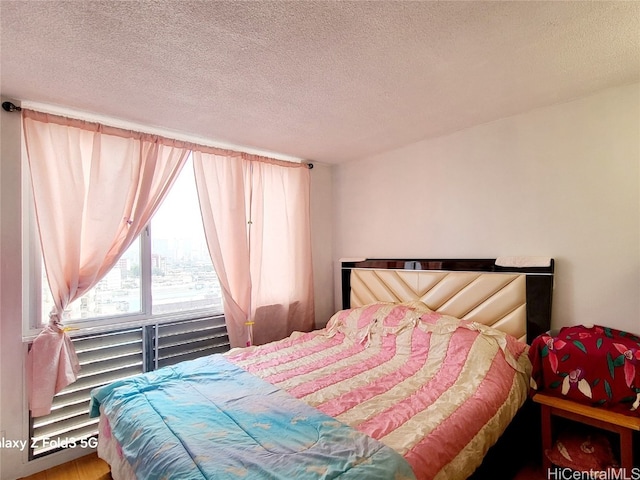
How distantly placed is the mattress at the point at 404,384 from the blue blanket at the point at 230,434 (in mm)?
21

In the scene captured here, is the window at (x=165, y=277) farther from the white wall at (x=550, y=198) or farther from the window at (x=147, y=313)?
the white wall at (x=550, y=198)

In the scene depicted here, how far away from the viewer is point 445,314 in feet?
8.60

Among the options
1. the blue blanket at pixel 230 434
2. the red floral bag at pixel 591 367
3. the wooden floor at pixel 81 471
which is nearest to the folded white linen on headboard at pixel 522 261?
the red floral bag at pixel 591 367

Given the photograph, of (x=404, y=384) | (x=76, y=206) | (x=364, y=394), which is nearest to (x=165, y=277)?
(x=76, y=206)

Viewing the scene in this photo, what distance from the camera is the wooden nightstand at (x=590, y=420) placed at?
5.30 feet

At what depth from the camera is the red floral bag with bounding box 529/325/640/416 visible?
5.41ft

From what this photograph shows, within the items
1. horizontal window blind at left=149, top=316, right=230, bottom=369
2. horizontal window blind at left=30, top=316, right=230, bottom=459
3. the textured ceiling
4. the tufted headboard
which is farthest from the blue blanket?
the textured ceiling

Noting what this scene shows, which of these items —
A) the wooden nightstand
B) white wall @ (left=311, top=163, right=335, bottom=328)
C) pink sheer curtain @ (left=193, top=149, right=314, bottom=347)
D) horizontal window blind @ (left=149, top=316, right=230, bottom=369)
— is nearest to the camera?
the wooden nightstand

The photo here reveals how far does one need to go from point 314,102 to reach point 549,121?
67.7 inches

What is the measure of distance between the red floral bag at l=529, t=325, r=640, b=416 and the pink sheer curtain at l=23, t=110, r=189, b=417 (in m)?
3.01

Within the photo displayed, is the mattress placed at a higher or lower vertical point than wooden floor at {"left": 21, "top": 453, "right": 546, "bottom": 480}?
higher

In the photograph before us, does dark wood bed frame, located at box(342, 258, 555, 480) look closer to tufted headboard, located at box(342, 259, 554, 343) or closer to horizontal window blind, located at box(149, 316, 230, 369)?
tufted headboard, located at box(342, 259, 554, 343)

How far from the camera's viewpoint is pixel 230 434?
1.39 metres

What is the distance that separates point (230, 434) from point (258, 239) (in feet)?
6.46
